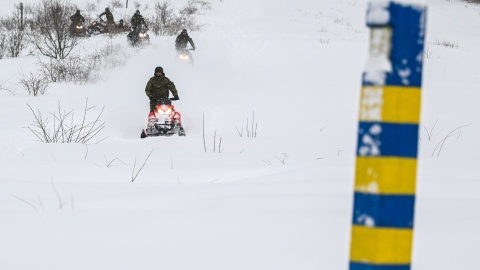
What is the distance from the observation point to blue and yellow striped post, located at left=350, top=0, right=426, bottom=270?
993mm

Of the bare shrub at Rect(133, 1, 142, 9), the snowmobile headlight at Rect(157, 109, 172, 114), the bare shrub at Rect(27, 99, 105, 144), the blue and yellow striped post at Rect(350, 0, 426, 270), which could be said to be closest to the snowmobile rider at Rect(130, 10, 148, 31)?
the bare shrub at Rect(133, 1, 142, 9)

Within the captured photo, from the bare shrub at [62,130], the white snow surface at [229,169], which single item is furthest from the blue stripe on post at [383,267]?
the bare shrub at [62,130]

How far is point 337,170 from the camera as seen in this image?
4.45m

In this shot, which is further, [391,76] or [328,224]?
[328,224]

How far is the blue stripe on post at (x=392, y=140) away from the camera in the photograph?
99cm

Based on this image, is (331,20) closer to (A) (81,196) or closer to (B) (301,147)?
(B) (301,147)

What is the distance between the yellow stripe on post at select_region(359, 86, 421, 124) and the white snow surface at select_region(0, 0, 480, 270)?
1.12 meters

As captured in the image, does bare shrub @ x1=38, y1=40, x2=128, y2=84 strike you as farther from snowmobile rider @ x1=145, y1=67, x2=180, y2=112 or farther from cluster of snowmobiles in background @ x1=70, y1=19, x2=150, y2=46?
snowmobile rider @ x1=145, y1=67, x2=180, y2=112

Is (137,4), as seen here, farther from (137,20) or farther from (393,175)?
(393,175)

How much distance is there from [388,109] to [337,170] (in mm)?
3501

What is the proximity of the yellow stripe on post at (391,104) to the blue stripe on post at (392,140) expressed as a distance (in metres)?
0.01

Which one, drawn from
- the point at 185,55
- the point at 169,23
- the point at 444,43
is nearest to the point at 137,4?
the point at 169,23

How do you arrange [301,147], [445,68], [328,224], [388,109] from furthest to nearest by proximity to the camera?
[445,68], [301,147], [328,224], [388,109]

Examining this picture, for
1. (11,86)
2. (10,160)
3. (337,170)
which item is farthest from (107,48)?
(337,170)
